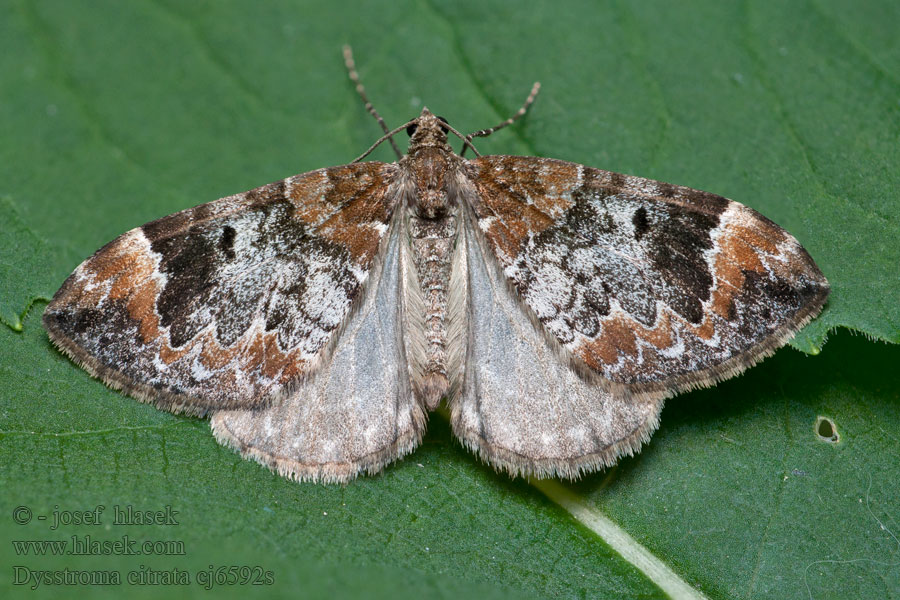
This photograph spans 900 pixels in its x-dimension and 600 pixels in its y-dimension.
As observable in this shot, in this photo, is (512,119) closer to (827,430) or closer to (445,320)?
(445,320)

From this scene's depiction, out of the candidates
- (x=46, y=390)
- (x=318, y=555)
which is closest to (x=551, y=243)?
(x=318, y=555)

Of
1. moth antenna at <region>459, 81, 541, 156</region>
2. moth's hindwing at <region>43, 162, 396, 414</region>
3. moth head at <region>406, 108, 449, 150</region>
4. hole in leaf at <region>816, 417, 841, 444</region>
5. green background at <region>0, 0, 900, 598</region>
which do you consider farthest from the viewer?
moth antenna at <region>459, 81, 541, 156</region>

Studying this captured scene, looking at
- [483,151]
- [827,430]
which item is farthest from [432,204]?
[827,430]

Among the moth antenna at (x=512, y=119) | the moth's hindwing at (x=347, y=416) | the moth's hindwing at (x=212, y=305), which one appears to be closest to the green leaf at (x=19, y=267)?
the moth's hindwing at (x=212, y=305)

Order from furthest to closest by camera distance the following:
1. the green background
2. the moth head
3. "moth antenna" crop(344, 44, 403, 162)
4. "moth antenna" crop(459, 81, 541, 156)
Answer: "moth antenna" crop(344, 44, 403, 162), "moth antenna" crop(459, 81, 541, 156), the moth head, the green background

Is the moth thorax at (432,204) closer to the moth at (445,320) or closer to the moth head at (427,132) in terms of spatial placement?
the moth at (445,320)

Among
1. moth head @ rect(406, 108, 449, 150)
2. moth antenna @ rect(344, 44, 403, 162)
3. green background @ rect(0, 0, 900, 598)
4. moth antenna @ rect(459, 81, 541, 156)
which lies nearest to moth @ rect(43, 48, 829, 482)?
green background @ rect(0, 0, 900, 598)

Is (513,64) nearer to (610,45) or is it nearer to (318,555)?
(610,45)

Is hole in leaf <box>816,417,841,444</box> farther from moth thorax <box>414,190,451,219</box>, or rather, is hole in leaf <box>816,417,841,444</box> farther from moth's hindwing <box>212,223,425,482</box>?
moth thorax <box>414,190,451,219</box>
